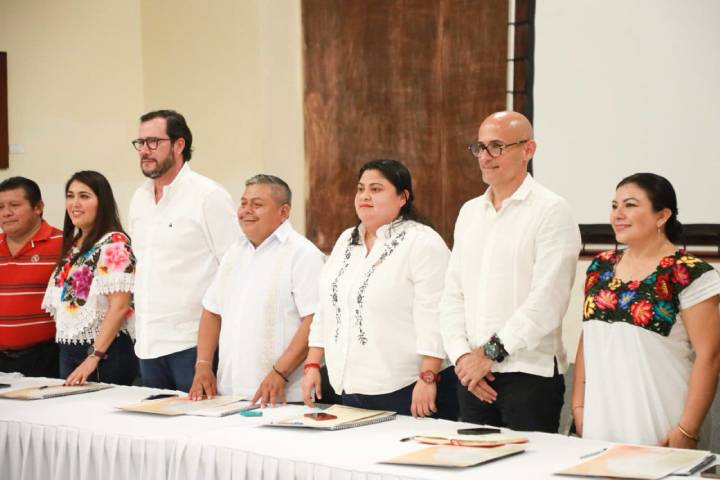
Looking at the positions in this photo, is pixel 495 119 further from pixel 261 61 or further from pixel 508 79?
pixel 261 61

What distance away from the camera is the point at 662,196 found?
8.11 ft

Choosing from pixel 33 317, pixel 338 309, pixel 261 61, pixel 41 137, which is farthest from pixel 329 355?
pixel 41 137

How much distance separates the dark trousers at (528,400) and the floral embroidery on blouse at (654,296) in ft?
0.86

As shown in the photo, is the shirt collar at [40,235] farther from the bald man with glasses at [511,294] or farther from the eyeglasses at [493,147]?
the eyeglasses at [493,147]

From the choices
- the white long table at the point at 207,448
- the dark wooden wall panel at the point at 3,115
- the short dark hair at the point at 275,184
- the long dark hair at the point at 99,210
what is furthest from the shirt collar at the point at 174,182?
the dark wooden wall panel at the point at 3,115

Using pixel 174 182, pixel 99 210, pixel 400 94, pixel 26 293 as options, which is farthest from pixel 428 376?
pixel 400 94

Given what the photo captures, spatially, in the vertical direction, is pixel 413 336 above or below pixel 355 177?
below

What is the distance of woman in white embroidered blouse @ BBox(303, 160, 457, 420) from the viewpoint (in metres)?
2.77

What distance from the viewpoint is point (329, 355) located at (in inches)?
112

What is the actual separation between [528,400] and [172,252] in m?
1.39

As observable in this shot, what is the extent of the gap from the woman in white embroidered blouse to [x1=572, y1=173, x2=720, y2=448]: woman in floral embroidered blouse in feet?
1.54

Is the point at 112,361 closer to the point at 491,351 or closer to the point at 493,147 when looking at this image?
the point at 491,351

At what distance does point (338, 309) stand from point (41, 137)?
3460 millimetres

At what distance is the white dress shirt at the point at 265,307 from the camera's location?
306 centimetres
